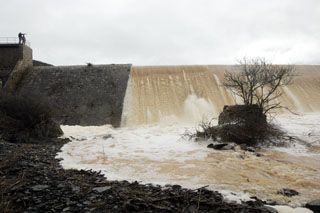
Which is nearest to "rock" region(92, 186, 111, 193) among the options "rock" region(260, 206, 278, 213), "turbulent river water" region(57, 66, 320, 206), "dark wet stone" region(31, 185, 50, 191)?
"dark wet stone" region(31, 185, 50, 191)

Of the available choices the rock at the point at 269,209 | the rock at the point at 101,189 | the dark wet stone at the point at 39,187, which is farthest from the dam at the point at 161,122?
the dark wet stone at the point at 39,187

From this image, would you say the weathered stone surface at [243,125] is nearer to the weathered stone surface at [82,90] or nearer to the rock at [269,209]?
the rock at [269,209]

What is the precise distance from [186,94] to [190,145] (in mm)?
11399

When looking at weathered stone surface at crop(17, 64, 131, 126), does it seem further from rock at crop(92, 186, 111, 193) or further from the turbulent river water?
rock at crop(92, 186, 111, 193)

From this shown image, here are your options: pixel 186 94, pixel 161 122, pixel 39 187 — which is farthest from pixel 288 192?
pixel 186 94

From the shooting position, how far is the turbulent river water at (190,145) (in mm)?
10469

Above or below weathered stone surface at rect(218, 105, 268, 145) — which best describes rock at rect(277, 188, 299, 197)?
below

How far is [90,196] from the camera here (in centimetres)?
840

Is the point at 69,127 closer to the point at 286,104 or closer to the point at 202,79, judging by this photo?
the point at 202,79

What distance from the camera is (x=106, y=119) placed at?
2559 centimetres

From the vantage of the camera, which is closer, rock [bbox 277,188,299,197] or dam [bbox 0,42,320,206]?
rock [bbox 277,188,299,197]

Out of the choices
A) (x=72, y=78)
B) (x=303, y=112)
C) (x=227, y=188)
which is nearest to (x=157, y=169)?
(x=227, y=188)

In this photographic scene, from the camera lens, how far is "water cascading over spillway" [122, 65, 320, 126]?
25.8m

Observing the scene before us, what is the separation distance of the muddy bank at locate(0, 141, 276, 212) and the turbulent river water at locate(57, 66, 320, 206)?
821 millimetres
